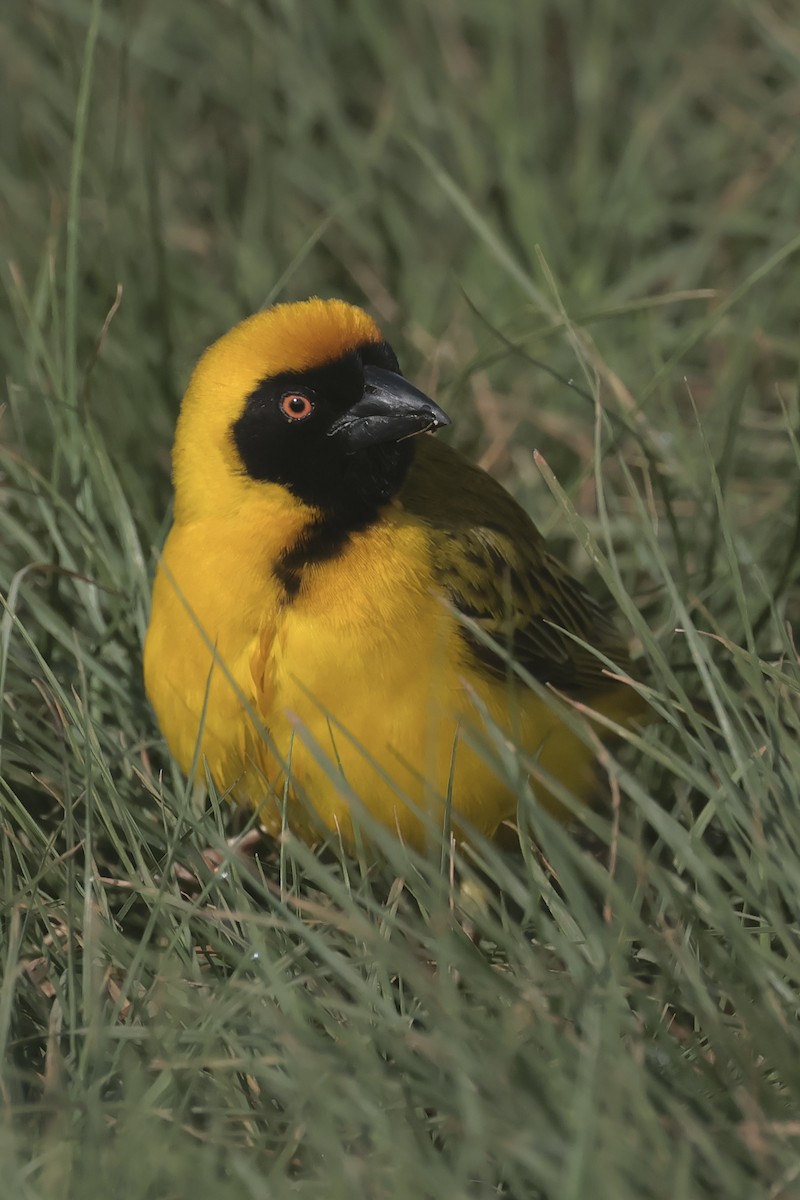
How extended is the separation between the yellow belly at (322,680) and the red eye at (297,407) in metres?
0.21

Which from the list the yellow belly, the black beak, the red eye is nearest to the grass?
the yellow belly

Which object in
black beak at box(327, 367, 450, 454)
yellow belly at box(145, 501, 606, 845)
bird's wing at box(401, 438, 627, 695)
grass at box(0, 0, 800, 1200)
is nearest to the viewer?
→ grass at box(0, 0, 800, 1200)

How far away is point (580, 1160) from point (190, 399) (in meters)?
1.69

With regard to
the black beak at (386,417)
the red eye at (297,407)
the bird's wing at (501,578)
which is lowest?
the bird's wing at (501,578)

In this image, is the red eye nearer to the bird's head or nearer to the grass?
the bird's head

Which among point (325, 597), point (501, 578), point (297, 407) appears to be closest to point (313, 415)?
point (297, 407)

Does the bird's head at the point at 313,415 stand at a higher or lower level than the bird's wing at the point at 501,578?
higher

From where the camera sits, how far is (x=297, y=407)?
272 centimetres

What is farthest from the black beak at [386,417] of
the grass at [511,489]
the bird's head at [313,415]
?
the grass at [511,489]

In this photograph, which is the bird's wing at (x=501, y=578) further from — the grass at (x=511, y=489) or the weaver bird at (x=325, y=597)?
the grass at (x=511, y=489)

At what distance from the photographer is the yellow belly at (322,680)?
8.34 ft

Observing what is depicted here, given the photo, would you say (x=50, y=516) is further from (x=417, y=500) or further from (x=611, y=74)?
(x=611, y=74)

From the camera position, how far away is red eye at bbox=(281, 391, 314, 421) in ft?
8.93

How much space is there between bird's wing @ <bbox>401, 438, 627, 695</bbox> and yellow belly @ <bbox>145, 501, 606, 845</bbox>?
99 millimetres
